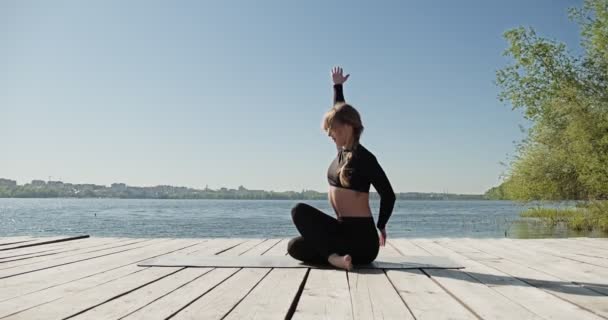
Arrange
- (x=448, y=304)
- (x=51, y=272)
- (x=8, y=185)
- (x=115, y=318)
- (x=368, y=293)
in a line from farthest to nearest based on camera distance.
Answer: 1. (x=8, y=185)
2. (x=51, y=272)
3. (x=368, y=293)
4. (x=448, y=304)
5. (x=115, y=318)

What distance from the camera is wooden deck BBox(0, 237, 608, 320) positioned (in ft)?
8.73

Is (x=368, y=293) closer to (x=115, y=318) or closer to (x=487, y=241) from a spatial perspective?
(x=115, y=318)

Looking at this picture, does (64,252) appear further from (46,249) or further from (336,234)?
(336,234)

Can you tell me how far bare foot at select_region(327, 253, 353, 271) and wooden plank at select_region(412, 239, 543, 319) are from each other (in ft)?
2.09

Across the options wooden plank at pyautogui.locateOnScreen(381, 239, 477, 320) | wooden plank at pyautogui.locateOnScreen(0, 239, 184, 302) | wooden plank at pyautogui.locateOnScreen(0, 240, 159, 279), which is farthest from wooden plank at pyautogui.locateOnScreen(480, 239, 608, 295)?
wooden plank at pyautogui.locateOnScreen(0, 240, 159, 279)

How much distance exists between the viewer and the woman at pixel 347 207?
4.18 meters

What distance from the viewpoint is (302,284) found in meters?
3.49

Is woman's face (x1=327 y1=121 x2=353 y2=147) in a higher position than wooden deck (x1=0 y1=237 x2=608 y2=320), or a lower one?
higher

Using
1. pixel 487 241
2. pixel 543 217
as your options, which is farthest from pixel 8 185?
pixel 487 241

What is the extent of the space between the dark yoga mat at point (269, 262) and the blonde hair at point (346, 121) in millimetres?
826

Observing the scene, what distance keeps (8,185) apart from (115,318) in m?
148

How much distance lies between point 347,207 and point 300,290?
1.19 m

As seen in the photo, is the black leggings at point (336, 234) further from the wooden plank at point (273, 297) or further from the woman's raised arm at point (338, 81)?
the woman's raised arm at point (338, 81)

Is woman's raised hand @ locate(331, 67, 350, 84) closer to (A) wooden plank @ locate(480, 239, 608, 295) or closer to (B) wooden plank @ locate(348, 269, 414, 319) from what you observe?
(B) wooden plank @ locate(348, 269, 414, 319)
